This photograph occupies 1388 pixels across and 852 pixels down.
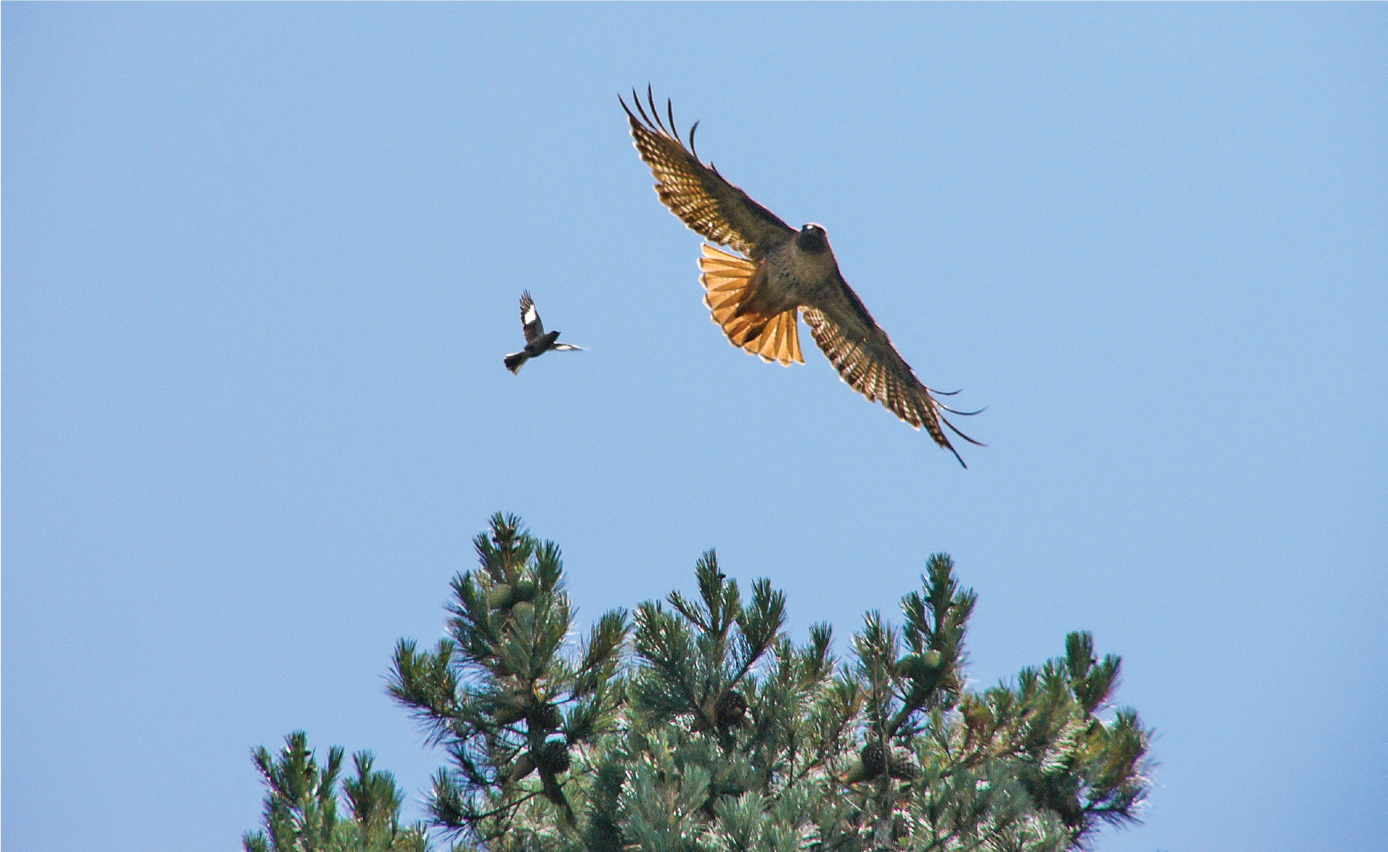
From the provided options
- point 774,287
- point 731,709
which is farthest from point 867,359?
point 731,709

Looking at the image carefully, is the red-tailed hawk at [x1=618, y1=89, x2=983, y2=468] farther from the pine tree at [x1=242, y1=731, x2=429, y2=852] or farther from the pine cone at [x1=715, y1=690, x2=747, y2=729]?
the pine tree at [x1=242, y1=731, x2=429, y2=852]

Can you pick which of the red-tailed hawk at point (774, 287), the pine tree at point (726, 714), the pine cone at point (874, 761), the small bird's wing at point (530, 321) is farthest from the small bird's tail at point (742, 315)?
the pine cone at point (874, 761)

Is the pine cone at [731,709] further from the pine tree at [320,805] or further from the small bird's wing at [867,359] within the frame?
the small bird's wing at [867,359]

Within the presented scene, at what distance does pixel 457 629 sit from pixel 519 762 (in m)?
0.62

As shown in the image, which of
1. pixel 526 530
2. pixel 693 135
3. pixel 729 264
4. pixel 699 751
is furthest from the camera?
pixel 729 264

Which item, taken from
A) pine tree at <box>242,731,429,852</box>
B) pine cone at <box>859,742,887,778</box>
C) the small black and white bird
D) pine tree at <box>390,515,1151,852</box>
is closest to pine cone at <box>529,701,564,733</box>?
pine tree at <box>390,515,1151,852</box>

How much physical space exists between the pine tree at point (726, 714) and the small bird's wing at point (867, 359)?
4.15 m

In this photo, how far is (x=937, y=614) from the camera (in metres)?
5.07

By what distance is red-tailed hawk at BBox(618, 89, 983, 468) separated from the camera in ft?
28.3

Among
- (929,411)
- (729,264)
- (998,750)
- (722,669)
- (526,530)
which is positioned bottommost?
(998,750)

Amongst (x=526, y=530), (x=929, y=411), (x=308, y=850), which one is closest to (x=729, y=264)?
(x=929, y=411)

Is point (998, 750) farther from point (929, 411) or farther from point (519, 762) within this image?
point (929, 411)

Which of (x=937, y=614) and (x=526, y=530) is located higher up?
(x=526, y=530)

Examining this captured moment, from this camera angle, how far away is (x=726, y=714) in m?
4.90
